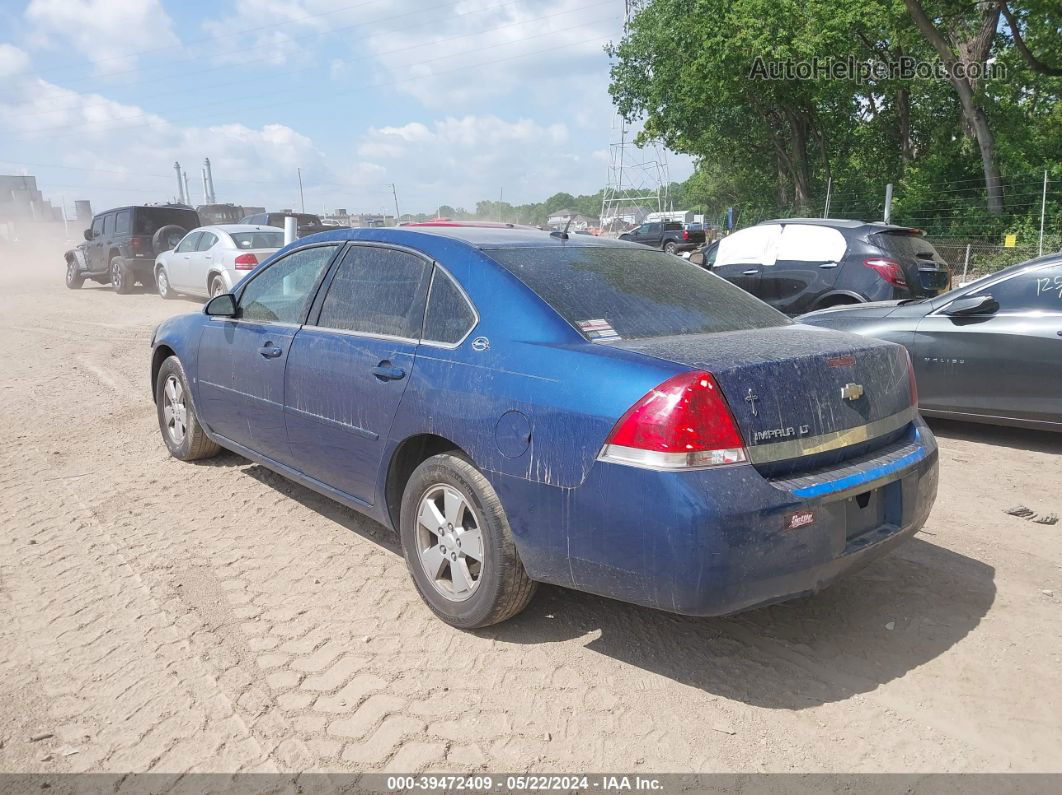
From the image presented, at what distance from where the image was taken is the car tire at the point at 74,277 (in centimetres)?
2130

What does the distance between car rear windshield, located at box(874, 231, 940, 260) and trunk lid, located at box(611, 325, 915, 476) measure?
5.89 metres

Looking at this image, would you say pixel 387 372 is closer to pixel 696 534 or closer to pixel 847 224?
pixel 696 534

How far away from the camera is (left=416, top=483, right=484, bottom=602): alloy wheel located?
3.32 meters

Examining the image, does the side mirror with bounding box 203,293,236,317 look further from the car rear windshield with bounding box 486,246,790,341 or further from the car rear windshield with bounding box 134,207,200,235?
the car rear windshield with bounding box 134,207,200,235

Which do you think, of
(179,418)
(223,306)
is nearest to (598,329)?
(223,306)

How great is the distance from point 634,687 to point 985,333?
4.57 m

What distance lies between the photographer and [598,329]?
10.6ft

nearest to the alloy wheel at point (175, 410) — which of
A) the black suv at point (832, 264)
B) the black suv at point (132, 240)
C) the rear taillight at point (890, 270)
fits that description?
the black suv at point (832, 264)

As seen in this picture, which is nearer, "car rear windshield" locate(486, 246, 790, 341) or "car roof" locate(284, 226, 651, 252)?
"car rear windshield" locate(486, 246, 790, 341)

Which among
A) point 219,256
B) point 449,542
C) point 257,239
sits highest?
point 257,239

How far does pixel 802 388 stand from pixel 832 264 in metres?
6.75

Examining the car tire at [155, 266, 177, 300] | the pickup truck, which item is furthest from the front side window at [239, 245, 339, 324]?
the pickup truck

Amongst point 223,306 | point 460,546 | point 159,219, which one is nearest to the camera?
point 460,546

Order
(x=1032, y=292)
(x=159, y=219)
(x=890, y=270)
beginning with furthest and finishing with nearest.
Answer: (x=159, y=219), (x=890, y=270), (x=1032, y=292)
